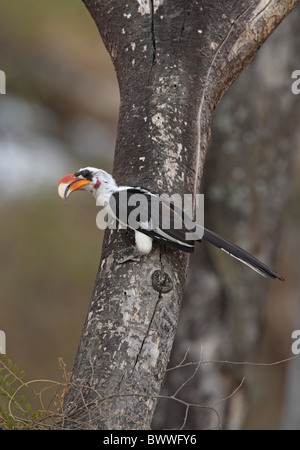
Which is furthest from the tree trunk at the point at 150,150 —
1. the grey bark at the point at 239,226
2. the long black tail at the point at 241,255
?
the grey bark at the point at 239,226

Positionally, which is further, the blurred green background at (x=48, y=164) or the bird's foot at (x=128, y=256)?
the blurred green background at (x=48, y=164)

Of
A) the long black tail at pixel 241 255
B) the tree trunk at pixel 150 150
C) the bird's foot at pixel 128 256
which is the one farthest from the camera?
the long black tail at pixel 241 255

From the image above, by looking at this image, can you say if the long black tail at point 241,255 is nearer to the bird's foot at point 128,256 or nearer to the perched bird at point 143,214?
the perched bird at point 143,214

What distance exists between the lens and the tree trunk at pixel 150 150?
1987 mm

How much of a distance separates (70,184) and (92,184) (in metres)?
0.09
